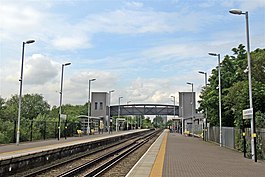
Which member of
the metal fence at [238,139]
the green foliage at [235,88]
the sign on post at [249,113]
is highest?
the green foliage at [235,88]

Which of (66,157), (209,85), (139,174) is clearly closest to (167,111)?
(209,85)

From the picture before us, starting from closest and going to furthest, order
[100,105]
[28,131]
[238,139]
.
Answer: [238,139] → [28,131] → [100,105]

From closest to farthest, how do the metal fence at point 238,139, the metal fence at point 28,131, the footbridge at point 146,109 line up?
the metal fence at point 238,139, the metal fence at point 28,131, the footbridge at point 146,109

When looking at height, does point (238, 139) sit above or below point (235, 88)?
below

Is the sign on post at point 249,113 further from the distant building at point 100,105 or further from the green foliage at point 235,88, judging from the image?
the distant building at point 100,105

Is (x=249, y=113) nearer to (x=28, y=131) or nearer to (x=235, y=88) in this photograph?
(x=235, y=88)

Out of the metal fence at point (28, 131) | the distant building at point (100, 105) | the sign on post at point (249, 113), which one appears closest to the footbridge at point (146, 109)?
the distant building at point (100, 105)

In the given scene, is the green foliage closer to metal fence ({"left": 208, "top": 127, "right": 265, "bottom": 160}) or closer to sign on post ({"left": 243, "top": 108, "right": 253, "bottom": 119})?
metal fence ({"left": 208, "top": 127, "right": 265, "bottom": 160})

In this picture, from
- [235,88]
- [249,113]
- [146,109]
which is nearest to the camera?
[249,113]

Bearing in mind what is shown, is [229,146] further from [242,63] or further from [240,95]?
[242,63]

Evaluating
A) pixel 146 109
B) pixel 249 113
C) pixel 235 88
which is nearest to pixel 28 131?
pixel 235 88

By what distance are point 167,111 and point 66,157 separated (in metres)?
89.0

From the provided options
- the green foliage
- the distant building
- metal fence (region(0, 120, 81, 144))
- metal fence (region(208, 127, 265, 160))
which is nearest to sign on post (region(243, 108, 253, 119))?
metal fence (region(208, 127, 265, 160))

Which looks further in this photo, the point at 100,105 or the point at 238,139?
the point at 100,105
